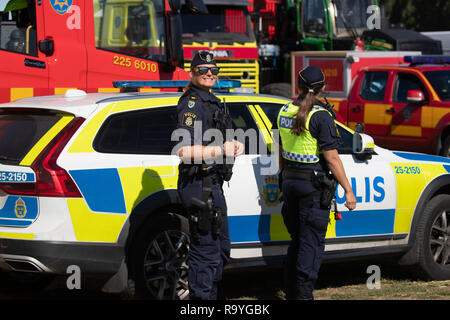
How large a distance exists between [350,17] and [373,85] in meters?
6.63

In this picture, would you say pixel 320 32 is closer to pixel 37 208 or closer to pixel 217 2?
pixel 217 2

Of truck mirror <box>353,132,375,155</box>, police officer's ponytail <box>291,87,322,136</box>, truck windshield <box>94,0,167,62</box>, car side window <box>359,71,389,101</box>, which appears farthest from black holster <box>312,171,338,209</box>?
car side window <box>359,71,389,101</box>

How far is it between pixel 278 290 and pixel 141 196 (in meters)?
1.63

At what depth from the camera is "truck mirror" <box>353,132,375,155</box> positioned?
5754 millimetres

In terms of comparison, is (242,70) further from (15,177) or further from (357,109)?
(15,177)

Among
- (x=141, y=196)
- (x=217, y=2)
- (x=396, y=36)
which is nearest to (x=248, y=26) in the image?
(x=217, y=2)

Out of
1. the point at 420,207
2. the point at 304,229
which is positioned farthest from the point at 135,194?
the point at 420,207

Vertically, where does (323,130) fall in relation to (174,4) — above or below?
below

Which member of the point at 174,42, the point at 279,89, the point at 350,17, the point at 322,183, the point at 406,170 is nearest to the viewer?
the point at 322,183

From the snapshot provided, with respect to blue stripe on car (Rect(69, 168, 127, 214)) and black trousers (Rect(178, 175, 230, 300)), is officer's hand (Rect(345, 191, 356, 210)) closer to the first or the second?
black trousers (Rect(178, 175, 230, 300))

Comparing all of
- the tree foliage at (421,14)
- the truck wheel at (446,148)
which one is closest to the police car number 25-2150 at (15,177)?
the truck wheel at (446,148)

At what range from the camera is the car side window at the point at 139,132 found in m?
5.11

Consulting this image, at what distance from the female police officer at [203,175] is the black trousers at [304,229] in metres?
0.60

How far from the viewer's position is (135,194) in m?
5.02
